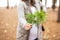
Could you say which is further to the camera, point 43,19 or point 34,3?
point 34,3

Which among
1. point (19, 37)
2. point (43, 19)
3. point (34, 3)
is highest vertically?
point (34, 3)

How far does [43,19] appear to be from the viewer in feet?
6.54

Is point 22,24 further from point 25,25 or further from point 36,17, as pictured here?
point 36,17

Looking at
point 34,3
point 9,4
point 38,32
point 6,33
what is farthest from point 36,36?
point 9,4

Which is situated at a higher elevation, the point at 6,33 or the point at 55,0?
the point at 55,0

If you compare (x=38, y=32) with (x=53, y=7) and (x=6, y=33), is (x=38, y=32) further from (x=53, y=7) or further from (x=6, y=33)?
(x=53, y=7)

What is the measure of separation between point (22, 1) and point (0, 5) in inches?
471

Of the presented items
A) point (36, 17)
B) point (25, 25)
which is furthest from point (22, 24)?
point (36, 17)

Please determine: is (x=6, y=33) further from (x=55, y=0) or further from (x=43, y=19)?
(x=55, y=0)

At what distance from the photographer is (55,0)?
452 inches

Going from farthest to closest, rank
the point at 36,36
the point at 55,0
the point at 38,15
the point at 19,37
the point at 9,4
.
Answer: the point at 9,4
the point at 55,0
the point at 19,37
the point at 36,36
the point at 38,15

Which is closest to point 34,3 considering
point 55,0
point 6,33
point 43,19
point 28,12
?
point 28,12

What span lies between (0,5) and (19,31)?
39.0ft

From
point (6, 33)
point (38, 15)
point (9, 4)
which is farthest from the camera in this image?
point (9, 4)
